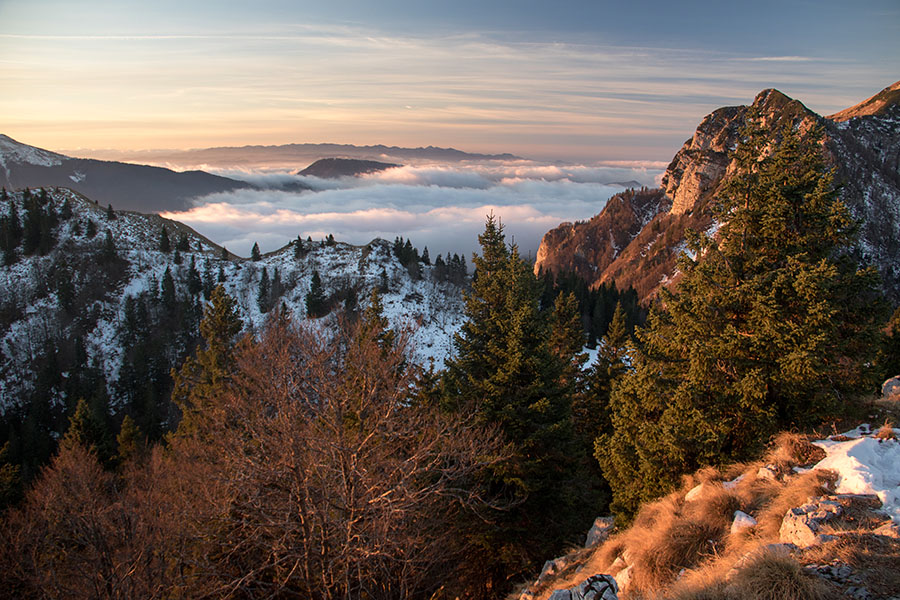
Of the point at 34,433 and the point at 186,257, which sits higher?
the point at 186,257

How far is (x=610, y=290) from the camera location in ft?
304

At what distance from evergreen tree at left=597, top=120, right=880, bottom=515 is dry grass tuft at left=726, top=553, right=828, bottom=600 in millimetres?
5834

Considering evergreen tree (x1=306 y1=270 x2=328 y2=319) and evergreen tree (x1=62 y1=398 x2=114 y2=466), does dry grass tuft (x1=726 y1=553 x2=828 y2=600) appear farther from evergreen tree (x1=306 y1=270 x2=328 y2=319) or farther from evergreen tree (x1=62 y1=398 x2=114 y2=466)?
evergreen tree (x1=306 y1=270 x2=328 y2=319)

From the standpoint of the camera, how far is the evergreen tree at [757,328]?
10289 millimetres

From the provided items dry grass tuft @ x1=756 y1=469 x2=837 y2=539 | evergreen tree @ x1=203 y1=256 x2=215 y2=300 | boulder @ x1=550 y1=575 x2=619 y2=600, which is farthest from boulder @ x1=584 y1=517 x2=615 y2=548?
evergreen tree @ x1=203 y1=256 x2=215 y2=300

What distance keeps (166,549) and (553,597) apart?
11769mm

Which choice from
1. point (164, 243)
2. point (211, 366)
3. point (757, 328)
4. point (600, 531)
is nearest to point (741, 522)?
point (757, 328)

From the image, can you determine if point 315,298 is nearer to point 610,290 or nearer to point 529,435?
point 610,290

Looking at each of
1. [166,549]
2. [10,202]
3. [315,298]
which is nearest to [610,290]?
[315,298]

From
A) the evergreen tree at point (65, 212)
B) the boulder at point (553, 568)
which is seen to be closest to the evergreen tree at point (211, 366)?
the boulder at point (553, 568)

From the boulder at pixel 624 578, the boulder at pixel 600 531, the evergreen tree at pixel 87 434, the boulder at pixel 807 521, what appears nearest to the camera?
the boulder at pixel 807 521

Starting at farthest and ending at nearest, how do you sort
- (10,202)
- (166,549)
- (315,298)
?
(10,202)
(315,298)
(166,549)

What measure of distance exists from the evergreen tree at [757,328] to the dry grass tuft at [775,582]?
5834 mm

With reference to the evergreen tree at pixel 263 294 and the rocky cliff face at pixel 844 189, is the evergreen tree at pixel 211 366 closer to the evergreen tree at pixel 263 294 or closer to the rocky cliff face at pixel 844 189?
the evergreen tree at pixel 263 294
